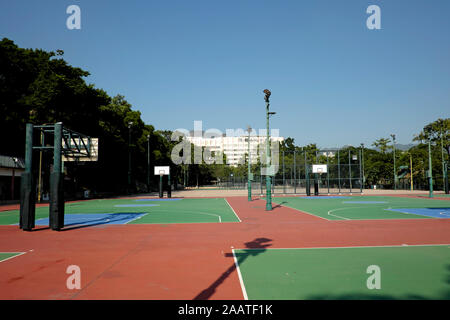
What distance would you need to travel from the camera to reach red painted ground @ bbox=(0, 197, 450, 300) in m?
5.95

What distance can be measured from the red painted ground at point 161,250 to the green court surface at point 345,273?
0.61 metres

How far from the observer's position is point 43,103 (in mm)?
32125

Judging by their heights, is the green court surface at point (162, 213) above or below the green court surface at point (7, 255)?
below

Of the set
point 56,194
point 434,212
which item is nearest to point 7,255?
point 56,194

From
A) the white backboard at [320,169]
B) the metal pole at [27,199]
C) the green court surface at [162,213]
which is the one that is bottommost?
the green court surface at [162,213]

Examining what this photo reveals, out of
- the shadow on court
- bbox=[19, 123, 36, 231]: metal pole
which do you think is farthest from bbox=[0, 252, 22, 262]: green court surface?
the shadow on court

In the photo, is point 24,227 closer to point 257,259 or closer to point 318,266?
point 257,259

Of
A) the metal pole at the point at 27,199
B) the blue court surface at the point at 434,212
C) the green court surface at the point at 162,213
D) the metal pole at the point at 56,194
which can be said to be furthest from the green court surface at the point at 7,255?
the blue court surface at the point at 434,212

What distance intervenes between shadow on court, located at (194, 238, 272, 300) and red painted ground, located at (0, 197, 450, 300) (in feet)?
0.06

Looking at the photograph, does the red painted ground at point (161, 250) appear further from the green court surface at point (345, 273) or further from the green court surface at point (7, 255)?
the green court surface at point (345, 273)

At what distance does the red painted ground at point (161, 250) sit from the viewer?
5.95m

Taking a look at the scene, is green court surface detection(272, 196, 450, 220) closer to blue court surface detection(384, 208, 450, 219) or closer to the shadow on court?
blue court surface detection(384, 208, 450, 219)

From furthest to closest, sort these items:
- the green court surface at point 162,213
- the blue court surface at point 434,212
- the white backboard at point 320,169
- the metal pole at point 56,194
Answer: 1. the white backboard at point 320,169
2. the blue court surface at point 434,212
3. the green court surface at point 162,213
4. the metal pole at point 56,194
